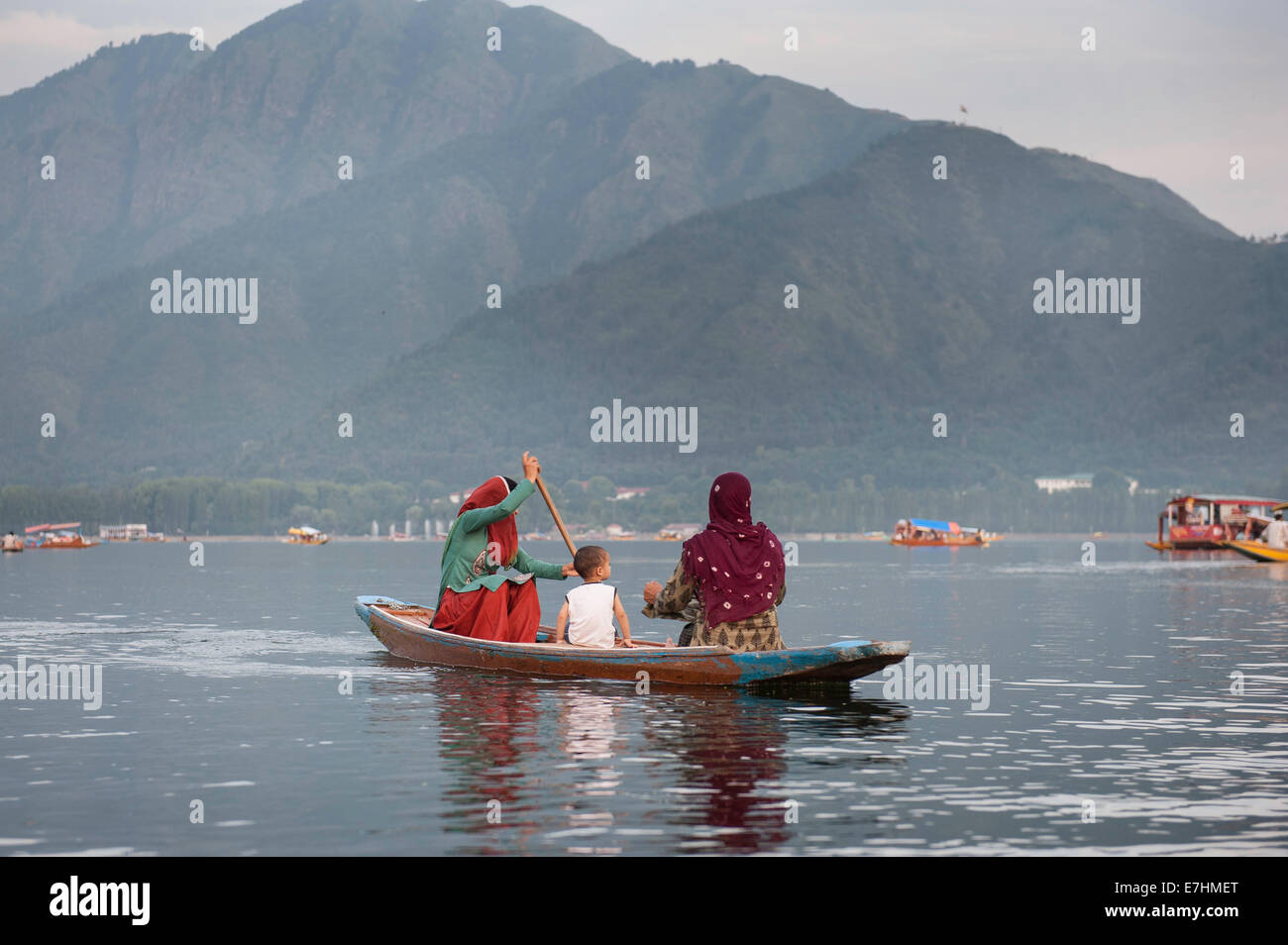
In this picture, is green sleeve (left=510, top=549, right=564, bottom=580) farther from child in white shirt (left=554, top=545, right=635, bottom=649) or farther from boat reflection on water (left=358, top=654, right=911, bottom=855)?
boat reflection on water (left=358, top=654, right=911, bottom=855)

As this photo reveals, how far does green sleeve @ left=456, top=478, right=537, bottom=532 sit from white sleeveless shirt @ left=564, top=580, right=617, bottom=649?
5.92ft

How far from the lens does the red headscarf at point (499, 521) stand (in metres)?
29.1

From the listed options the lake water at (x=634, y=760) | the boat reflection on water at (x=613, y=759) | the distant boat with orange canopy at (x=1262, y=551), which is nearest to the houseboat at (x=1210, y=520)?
the distant boat with orange canopy at (x=1262, y=551)

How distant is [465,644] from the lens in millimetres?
30688

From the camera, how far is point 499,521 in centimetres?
2947

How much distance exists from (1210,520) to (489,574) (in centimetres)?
13974

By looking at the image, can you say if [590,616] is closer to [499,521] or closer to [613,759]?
[499,521]


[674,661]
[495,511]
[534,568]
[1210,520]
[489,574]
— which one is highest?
[495,511]

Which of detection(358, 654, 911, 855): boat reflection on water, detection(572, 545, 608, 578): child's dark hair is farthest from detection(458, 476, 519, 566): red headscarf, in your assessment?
detection(572, 545, 608, 578): child's dark hair

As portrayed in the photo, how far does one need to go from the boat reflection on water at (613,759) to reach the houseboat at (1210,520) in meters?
132

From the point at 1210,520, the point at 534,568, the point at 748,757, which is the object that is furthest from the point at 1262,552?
the point at 748,757
